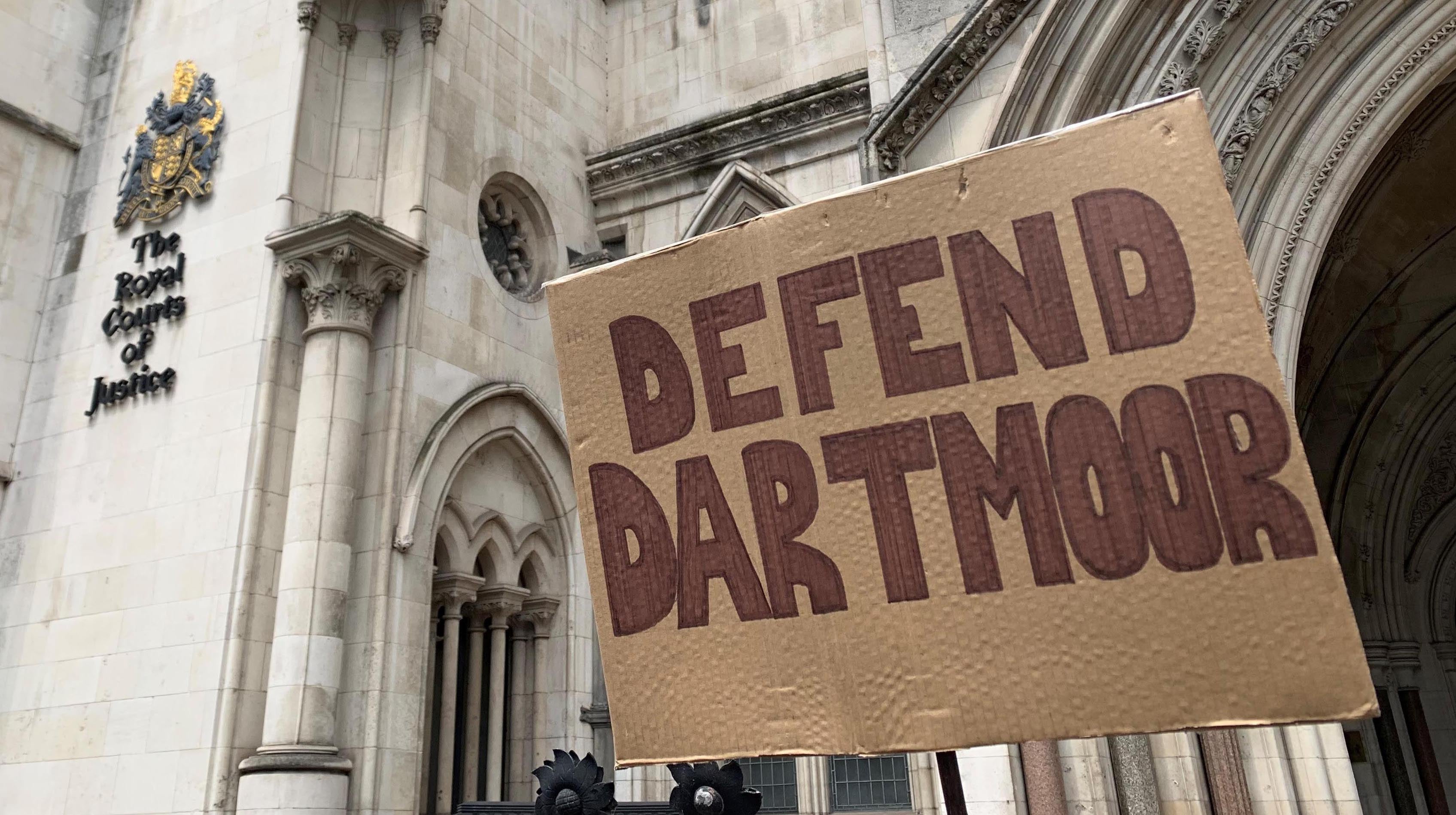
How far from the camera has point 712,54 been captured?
1352 centimetres

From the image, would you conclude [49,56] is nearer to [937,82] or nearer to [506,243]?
[506,243]

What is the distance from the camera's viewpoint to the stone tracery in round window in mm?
11711

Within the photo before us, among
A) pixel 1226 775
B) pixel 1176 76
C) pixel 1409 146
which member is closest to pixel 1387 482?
pixel 1409 146

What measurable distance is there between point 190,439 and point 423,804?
4.08m

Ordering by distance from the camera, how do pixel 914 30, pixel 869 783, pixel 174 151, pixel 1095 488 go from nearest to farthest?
pixel 1095 488 < pixel 914 30 < pixel 869 783 < pixel 174 151

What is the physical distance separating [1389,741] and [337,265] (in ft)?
Answer: 44.0

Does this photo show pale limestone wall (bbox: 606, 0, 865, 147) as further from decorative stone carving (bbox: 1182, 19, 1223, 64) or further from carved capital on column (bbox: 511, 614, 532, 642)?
carved capital on column (bbox: 511, 614, 532, 642)

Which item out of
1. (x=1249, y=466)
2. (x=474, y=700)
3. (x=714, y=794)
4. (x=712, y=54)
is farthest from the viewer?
(x=712, y=54)

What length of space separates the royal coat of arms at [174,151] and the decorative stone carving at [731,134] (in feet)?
14.5

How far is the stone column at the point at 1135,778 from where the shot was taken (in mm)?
6750

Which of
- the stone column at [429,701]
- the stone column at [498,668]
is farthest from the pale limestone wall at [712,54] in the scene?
the stone column at [429,701]

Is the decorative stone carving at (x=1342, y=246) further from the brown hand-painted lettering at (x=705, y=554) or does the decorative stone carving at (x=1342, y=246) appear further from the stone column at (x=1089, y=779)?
the brown hand-painted lettering at (x=705, y=554)

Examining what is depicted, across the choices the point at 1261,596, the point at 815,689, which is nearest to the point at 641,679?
the point at 815,689

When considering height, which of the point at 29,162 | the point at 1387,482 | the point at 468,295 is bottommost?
the point at 1387,482
